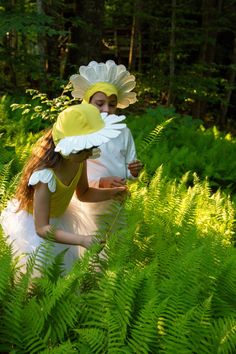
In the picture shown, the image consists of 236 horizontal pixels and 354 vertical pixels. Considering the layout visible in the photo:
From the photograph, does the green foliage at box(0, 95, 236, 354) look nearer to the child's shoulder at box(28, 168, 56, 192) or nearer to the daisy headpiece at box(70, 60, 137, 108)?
the child's shoulder at box(28, 168, 56, 192)

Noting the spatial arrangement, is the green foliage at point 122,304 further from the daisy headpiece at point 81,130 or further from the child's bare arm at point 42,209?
the daisy headpiece at point 81,130

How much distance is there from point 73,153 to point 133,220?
989mm

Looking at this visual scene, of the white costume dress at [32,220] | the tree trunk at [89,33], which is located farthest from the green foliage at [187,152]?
the white costume dress at [32,220]

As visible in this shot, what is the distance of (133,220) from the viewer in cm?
339

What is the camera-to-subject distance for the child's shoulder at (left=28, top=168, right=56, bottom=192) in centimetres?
261

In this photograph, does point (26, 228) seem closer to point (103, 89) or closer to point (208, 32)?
point (103, 89)

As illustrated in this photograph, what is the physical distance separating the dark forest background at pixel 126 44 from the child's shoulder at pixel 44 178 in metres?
2.90

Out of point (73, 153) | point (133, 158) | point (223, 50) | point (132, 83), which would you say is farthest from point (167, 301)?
point (223, 50)

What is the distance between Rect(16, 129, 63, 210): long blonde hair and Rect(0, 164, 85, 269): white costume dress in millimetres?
72

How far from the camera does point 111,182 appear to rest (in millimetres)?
3172

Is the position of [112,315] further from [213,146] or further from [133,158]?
[213,146]

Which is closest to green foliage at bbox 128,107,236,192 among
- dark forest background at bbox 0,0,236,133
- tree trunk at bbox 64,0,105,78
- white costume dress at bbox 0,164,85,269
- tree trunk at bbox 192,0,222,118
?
dark forest background at bbox 0,0,236,133

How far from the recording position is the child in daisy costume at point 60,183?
2.54 m

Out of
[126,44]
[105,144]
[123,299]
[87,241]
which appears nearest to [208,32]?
[126,44]
